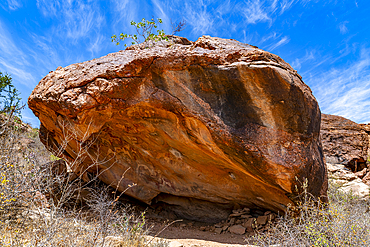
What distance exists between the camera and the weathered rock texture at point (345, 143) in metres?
9.22

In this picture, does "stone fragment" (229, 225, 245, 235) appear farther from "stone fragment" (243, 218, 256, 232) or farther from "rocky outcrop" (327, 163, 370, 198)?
"rocky outcrop" (327, 163, 370, 198)

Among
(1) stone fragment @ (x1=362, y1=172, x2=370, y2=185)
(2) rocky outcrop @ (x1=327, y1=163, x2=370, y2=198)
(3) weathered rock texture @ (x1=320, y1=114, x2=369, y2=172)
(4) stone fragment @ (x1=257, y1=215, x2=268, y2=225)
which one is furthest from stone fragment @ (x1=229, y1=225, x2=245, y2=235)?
(1) stone fragment @ (x1=362, y1=172, x2=370, y2=185)

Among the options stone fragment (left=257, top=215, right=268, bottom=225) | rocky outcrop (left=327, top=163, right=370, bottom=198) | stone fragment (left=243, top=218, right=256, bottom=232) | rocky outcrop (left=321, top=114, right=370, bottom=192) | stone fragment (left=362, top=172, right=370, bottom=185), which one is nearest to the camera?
stone fragment (left=257, top=215, right=268, bottom=225)

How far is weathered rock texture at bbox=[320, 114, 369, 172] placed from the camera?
922 cm

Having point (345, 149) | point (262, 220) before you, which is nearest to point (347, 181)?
point (345, 149)

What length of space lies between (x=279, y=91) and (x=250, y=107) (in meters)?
0.57

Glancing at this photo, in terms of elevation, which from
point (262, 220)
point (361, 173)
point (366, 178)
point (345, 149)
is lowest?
point (262, 220)

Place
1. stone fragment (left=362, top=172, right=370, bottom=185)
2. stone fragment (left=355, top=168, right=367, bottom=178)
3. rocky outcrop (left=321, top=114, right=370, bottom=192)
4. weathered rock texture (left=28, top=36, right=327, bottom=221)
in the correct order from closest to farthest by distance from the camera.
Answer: weathered rock texture (left=28, top=36, right=327, bottom=221) < rocky outcrop (left=321, top=114, right=370, bottom=192) < stone fragment (left=362, top=172, right=370, bottom=185) < stone fragment (left=355, top=168, right=367, bottom=178)

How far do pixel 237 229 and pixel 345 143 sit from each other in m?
7.31

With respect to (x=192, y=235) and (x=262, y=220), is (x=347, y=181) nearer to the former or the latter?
(x=262, y=220)

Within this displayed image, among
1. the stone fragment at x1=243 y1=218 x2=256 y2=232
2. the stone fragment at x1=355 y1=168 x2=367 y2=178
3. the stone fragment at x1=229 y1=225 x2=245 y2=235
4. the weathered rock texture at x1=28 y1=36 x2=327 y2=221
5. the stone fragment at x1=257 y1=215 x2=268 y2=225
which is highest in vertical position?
the stone fragment at x1=355 y1=168 x2=367 y2=178

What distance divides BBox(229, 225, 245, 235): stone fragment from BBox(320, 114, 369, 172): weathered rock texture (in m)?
6.18

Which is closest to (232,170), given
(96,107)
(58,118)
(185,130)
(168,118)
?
(185,130)

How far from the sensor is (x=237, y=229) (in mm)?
5168
